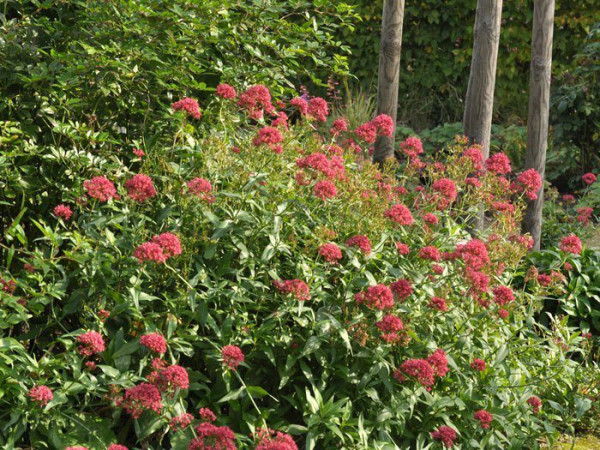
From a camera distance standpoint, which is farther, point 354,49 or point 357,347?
point 354,49

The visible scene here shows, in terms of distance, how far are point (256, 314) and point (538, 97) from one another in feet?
10.8

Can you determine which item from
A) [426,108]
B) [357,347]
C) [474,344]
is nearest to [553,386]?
[474,344]

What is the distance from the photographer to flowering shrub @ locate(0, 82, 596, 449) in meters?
2.95

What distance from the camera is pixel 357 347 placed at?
326 cm

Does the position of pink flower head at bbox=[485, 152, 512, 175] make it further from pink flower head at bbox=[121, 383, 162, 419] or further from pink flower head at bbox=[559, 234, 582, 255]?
pink flower head at bbox=[121, 383, 162, 419]

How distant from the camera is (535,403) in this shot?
11.6 feet

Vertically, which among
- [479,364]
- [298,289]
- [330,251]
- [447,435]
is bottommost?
[447,435]

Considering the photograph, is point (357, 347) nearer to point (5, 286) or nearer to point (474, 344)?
point (474, 344)

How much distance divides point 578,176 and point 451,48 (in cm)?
309

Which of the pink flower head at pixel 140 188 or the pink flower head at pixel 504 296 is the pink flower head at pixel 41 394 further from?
the pink flower head at pixel 504 296

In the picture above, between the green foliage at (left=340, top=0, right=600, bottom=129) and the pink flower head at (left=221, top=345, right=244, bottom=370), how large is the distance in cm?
815

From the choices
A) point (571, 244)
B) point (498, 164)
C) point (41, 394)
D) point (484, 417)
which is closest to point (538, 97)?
point (498, 164)

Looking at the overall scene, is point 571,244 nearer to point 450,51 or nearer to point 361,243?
point 361,243

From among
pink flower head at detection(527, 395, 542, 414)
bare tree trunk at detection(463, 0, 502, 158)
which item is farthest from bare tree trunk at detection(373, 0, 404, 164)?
pink flower head at detection(527, 395, 542, 414)
